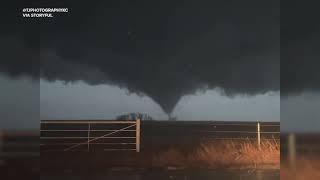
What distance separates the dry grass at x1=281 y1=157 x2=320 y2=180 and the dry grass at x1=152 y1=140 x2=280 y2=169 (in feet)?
0.42

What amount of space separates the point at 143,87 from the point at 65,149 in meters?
0.86

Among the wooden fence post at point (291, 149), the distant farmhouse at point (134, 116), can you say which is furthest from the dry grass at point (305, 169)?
the distant farmhouse at point (134, 116)

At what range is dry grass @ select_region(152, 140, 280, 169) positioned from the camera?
305 cm

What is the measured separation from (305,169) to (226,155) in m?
0.67

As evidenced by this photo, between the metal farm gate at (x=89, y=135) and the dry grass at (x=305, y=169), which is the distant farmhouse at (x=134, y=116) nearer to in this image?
the metal farm gate at (x=89, y=135)

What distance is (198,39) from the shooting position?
3.05 meters

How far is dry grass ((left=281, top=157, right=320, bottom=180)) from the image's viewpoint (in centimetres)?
301

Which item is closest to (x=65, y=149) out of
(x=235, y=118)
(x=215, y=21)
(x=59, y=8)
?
(x=59, y=8)

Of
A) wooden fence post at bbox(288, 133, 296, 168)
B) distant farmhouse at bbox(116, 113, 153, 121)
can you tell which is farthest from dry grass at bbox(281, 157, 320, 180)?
distant farmhouse at bbox(116, 113, 153, 121)

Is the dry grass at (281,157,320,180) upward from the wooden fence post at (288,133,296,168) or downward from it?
downward

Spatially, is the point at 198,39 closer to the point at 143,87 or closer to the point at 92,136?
the point at 143,87

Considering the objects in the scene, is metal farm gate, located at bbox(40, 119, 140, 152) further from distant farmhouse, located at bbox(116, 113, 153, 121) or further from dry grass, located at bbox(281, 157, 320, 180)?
dry grass, located at bbox(281, 157, 320, 180)

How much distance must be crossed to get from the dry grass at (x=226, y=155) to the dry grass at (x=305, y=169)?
0.13 m

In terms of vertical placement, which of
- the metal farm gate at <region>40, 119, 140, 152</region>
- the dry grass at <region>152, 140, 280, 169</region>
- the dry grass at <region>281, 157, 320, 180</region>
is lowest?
the dry grass at <region>281, 157, 320, 180</region>
